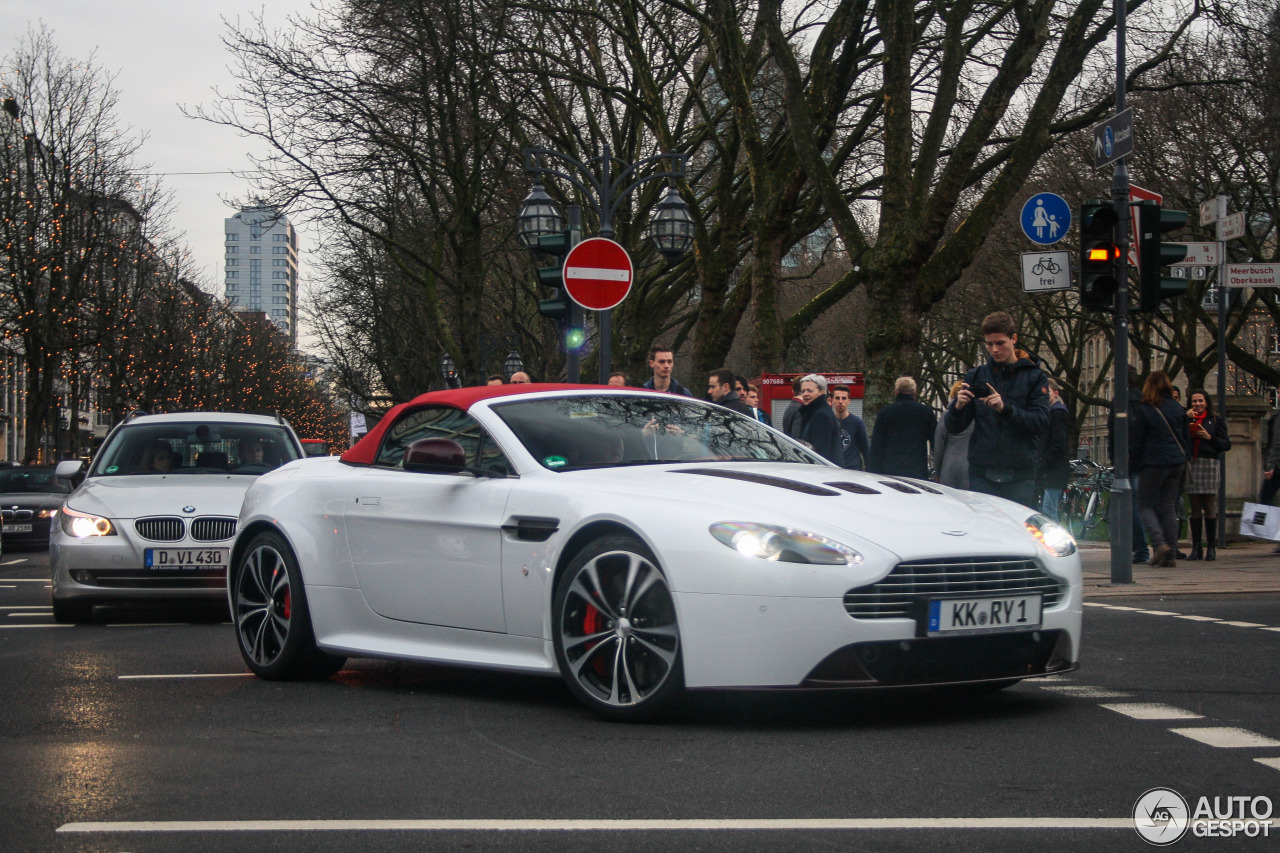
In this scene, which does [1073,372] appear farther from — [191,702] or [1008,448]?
[191,702]

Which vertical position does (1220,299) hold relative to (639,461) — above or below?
above

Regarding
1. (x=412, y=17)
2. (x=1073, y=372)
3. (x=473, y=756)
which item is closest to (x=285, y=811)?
(x=473, y=756)

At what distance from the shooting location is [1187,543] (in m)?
20.2

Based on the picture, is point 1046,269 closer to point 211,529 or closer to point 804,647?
point 211,529

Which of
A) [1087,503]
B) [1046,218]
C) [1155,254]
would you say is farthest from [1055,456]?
[1087,503]

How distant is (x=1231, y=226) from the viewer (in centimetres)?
1748

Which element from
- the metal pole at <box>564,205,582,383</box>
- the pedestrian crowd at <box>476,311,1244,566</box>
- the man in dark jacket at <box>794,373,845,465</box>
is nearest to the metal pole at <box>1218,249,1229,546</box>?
the pedestrian crowd at <box>476,311,1244,566</box>

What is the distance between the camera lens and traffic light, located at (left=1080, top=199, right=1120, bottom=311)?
44.6ft

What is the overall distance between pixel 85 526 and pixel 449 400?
456 centimetres

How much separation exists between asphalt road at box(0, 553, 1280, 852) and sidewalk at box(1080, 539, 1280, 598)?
466 cm

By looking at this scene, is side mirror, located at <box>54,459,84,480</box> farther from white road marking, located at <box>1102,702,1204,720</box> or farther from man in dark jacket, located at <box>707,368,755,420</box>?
white road marking, located at <box>1102,702,1204,720</box>

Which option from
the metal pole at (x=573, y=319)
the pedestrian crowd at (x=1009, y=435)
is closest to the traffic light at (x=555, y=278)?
the metal pole at (x=573, y=319)

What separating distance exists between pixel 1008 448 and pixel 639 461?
419 centimetres

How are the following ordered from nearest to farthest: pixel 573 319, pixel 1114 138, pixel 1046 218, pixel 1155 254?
pixel 1155 254 < pixel 1114 138 < pixel 1046 218 < pixel 573 319
